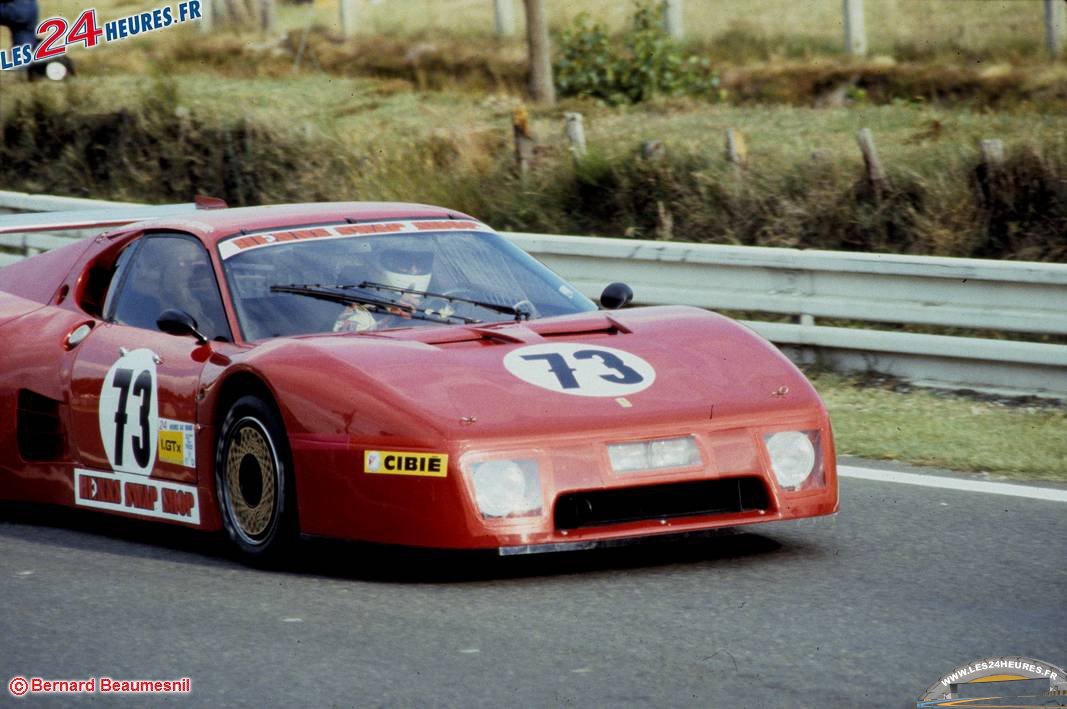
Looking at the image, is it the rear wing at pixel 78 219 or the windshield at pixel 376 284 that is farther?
the rear wing at pixel 78 219

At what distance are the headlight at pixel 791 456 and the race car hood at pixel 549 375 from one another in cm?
10

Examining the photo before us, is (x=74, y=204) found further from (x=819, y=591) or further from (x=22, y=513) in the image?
(x=819, y=591)

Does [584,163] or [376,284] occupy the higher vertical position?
[376,284]

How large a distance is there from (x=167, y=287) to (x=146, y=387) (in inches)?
22.4

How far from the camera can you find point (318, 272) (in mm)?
6715

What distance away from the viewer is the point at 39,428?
732cm

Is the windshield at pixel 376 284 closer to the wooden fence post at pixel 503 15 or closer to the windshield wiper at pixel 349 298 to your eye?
the windshield wiper at pixel 349 298

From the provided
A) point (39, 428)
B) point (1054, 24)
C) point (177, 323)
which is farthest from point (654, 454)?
point (1054, 24)

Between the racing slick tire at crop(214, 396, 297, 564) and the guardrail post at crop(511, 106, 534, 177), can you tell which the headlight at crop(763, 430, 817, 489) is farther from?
the guardrail post at crop(511, 106, 534, 177)

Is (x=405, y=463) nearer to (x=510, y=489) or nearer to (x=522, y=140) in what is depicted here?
(x=510, y=489)

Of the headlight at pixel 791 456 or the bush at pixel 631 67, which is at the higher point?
the bush at pixel 631 67

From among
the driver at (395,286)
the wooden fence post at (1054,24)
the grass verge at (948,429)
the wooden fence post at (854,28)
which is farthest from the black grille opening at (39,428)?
the wooden fence post at (854,28)

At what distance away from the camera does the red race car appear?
221 inches

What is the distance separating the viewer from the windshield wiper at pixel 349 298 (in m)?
6.61
